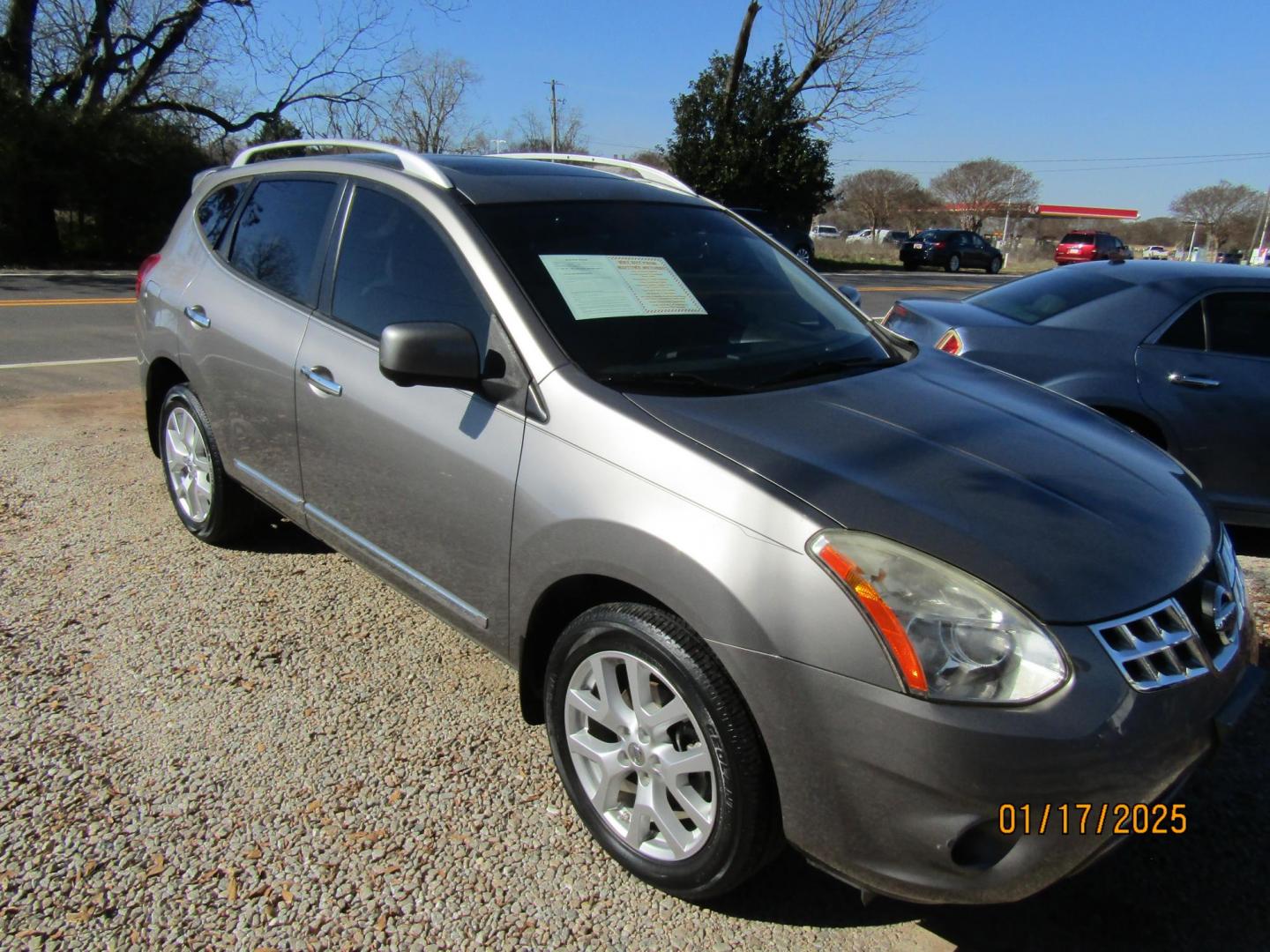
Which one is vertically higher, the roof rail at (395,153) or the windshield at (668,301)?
the roof rail at (395,153)

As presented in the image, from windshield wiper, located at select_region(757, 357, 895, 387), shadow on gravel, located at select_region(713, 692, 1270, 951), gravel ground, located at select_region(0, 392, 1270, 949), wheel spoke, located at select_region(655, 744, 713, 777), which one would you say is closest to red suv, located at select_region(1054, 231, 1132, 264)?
windshield wiper, located at select_region(757, 357, 895, 387)

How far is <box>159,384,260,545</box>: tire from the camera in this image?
160 inches

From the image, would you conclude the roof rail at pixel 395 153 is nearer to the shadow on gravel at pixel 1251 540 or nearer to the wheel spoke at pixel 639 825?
the wheel spoke at pixel 639 825

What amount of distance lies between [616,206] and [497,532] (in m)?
1.33

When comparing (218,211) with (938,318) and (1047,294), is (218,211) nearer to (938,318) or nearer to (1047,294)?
(938,318)

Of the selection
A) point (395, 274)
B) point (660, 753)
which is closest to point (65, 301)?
point (395, 274)

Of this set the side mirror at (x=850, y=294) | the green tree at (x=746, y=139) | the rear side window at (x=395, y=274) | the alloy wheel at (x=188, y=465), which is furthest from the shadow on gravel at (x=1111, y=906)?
the green tree at (x=746, y=139)

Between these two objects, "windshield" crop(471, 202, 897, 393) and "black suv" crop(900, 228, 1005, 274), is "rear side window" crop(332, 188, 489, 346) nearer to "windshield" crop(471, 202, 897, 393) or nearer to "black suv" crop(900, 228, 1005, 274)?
"windshield" crop(471, 202, 897, 393)

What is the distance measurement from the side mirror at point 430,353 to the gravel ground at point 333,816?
3.85 feet

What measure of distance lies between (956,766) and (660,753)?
2.35 feet

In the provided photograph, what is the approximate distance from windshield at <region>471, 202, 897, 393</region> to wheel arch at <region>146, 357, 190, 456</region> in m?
2.21

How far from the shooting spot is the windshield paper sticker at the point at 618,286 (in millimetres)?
2762
